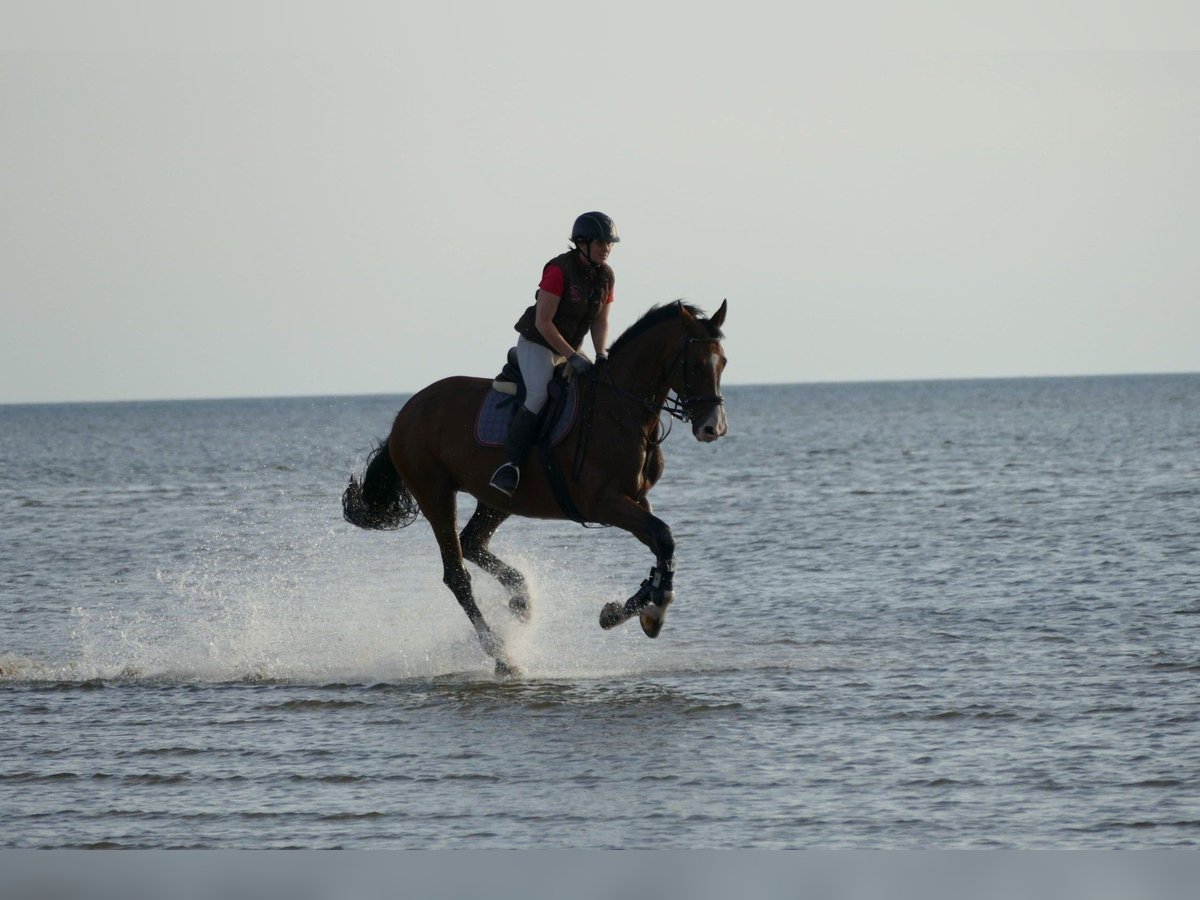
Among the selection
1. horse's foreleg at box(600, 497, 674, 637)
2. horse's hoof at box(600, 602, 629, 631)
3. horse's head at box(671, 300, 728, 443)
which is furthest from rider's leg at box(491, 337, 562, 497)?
horse's hoof at box(600, 602, 629, 631)

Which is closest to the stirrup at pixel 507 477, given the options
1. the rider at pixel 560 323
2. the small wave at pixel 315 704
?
the rider at pixel 560 323

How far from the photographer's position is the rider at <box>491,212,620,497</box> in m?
12.0

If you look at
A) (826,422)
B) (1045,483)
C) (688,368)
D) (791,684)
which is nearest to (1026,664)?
(791,684)

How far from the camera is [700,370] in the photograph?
37.9 feet

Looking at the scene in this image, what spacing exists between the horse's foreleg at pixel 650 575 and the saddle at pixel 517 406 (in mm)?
874

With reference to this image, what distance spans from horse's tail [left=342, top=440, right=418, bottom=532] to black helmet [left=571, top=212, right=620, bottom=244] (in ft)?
11.2

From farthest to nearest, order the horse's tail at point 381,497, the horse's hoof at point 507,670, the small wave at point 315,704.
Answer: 1. the horse's tail at point 381,497
2. the horse's hoof at point 507,670
3. the small wave at point 315,704

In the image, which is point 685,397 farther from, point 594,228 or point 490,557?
point 490,557

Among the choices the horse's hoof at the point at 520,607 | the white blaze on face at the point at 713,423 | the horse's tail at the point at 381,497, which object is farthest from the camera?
the horse's tail at the point at 381,497

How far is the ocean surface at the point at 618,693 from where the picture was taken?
329 inches

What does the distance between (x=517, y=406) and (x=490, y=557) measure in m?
1.60

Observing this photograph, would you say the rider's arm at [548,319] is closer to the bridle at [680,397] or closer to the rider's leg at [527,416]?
the rider's leg at [527,416]

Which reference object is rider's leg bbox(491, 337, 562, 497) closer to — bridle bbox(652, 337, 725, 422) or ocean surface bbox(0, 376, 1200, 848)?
bridle bbox(652, 337, 725, 422)

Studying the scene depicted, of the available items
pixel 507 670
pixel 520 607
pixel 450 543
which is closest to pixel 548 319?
pixel 450 543
